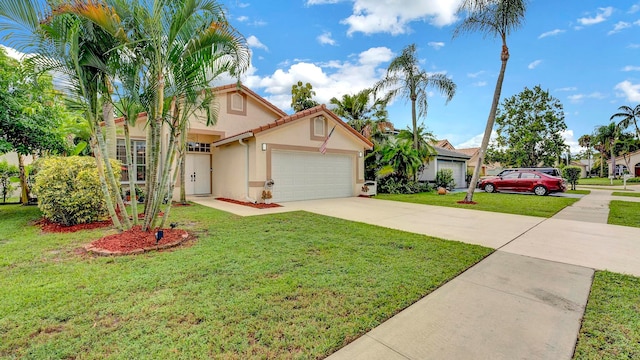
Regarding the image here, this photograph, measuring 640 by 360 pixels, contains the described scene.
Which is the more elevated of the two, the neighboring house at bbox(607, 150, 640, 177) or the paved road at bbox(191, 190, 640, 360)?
the neighboring house at bbox(607, 150, 640, 177)

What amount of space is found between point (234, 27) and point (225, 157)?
861cm

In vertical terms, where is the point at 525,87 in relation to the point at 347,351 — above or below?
above

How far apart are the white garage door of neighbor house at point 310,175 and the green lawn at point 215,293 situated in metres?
6.49

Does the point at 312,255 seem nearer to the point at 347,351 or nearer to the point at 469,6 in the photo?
the point at 347,351

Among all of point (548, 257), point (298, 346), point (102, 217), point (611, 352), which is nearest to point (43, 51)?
point (102, 217)

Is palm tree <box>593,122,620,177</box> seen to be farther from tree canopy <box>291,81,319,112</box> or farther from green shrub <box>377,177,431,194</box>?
tree canopy <box>291,81,319,112</box>

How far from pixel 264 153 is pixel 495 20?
11.4m

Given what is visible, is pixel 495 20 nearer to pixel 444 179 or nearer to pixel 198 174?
pixel 444 179

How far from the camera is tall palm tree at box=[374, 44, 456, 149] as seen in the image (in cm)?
1617

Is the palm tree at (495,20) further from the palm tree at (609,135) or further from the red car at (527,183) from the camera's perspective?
the palm tree at (609,135)

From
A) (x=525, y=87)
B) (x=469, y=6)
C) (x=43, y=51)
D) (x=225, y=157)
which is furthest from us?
(x=525, y=87)

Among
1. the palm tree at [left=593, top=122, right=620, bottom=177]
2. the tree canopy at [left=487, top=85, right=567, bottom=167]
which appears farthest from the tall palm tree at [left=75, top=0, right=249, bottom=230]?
the palm tree at [left=593, top=122, right=620, bottom=177]

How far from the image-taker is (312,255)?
474 centimetres

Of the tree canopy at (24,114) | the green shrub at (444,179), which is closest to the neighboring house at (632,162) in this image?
the green shrub at (444,179)
